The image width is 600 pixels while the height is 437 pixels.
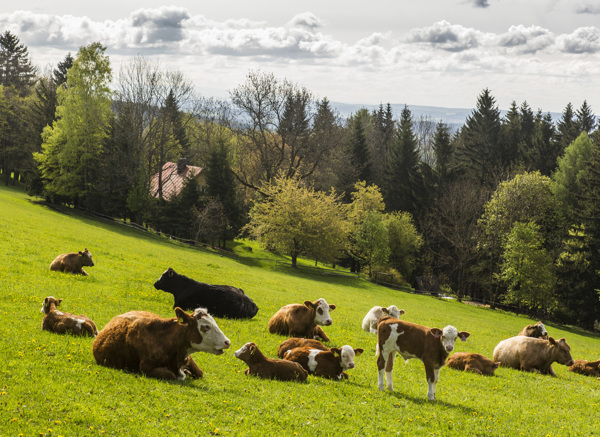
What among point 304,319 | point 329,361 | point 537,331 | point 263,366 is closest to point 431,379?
point 329,361

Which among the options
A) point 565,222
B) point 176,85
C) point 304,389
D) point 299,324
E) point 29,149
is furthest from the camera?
point 29,149

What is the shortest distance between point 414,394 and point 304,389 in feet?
8.86

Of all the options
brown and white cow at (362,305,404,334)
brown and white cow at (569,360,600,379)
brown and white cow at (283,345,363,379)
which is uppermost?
brown and white cow at (283,345,363,379)

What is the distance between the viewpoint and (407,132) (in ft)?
262

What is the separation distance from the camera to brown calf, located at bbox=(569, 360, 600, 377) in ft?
61.7

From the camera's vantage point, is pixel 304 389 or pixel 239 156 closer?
pixel 304 389

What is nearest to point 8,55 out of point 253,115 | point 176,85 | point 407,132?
point 176,85

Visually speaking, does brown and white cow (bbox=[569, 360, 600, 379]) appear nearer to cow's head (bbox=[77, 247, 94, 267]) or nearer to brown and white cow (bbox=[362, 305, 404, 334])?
brown and white cow (bbox=[362, 305, 404, 334])

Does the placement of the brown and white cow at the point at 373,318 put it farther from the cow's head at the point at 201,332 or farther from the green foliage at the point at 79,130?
the green foliage at the point at 79,130

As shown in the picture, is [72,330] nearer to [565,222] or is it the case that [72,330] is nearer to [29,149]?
[565,222]

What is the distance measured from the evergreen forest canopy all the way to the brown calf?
3334 cm

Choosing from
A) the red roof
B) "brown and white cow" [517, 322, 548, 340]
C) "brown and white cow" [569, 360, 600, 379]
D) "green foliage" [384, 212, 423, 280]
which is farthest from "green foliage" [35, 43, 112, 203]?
"brown and white cow" [569, 360, 600, 379]

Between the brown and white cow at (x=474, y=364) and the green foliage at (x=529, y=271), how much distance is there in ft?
124

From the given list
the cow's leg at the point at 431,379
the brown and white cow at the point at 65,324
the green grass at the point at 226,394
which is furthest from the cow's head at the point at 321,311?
the brown and white cow at the point at 65,324
